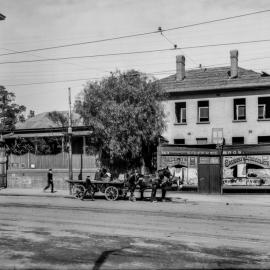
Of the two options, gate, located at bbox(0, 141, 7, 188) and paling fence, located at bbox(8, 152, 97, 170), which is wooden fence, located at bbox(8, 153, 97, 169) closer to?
paling fence, located at bbox(8, 152, 97, 170)

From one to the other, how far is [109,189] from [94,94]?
7169 millimetres

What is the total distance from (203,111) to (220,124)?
5.35 ft

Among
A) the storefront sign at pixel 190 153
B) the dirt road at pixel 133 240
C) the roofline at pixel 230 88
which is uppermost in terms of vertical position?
the roofline at pixel 230 88

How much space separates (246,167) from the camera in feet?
94.0

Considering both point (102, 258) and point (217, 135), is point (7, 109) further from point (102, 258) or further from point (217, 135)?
point (102, 258)

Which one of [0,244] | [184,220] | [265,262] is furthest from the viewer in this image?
[184,220]

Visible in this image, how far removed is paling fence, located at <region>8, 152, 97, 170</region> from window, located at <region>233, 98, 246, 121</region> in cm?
1077

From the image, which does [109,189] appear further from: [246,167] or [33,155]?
[33,155]

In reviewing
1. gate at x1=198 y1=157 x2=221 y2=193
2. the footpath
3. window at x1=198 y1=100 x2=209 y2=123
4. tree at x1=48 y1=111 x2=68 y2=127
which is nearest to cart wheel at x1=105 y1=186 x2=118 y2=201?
the footpath

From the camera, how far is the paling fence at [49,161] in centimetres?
3225

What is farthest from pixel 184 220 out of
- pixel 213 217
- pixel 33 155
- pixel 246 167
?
pixel 33 155

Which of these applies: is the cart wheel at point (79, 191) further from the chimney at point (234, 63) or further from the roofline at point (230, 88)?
the chimney at point (234, 63)

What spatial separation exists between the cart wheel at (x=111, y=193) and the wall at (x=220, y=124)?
32.9 ft

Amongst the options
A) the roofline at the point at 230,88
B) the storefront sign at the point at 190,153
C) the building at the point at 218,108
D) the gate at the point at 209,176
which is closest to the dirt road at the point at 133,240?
the gate at the point at 209,176
